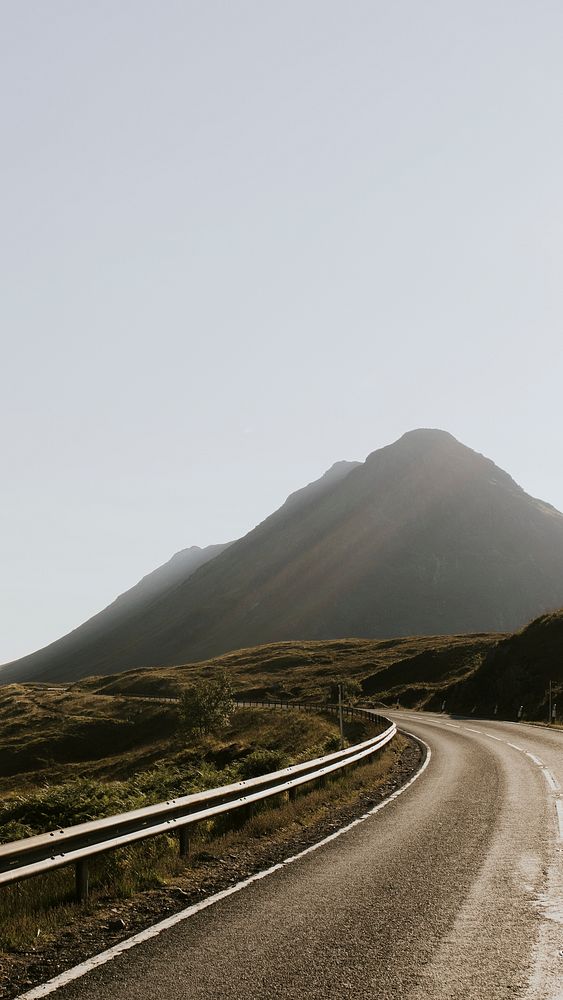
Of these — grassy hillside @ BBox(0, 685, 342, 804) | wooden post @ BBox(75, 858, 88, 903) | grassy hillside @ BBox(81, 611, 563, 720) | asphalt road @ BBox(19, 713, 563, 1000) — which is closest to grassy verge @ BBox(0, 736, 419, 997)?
wooden post @ BBox(75, 858, 88, 903)

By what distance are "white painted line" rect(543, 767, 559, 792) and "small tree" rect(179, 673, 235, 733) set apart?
47559mm

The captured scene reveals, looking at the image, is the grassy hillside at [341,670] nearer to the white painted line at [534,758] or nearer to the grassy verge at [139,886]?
the white painted line at [534,758]

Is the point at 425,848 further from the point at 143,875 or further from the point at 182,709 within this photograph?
the point at 182,709

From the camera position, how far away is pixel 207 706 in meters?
65.8

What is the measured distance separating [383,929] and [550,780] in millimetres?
12741

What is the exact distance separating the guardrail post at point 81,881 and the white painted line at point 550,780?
11416 mm

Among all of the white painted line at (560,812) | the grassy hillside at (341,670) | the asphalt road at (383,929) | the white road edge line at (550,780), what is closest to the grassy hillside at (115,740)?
the grassy hillside at (341,670)

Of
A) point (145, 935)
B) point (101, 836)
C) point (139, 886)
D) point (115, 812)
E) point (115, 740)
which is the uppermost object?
point (101, 836)

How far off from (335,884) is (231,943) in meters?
2.35

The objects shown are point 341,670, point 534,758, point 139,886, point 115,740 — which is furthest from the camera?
point 341,670

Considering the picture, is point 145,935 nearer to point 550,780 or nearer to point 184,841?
point 184,841

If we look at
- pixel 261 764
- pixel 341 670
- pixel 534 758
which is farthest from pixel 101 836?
pixel 341 670

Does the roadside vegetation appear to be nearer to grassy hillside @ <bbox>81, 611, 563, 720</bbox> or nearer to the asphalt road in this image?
the asphalt road

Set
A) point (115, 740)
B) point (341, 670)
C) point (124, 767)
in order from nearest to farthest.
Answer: point (124, 767)
point (115, 740)
point (341, 670)
